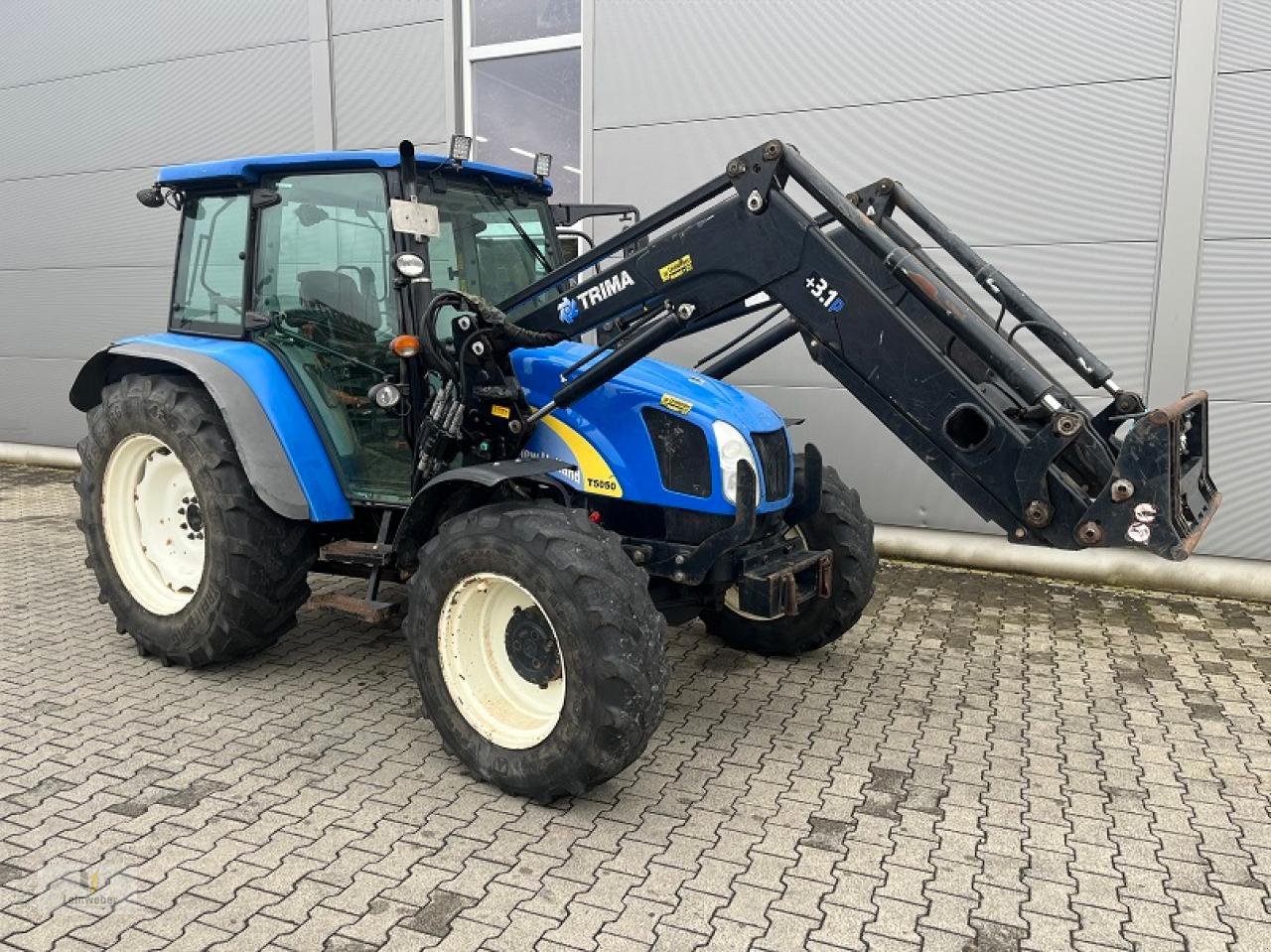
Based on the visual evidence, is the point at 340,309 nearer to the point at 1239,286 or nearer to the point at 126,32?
the point at 1239,286

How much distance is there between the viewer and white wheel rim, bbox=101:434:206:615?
4613 millimetres

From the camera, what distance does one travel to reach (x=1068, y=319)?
6.43m

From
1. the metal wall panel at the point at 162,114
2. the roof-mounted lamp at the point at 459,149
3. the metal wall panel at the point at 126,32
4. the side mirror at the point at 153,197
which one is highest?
the metal wall panel at the point at 126,32

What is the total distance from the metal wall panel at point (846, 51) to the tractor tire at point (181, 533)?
439 centimetres

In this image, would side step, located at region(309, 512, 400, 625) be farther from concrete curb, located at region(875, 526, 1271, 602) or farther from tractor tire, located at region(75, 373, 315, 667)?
concrete curb, located at region(875, 526, 1271, 602)

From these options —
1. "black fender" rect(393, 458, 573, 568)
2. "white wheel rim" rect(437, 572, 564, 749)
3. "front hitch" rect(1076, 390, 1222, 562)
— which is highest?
"front hitch" rect(1076, 390, 1222, 562)

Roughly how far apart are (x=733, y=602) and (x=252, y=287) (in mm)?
2639

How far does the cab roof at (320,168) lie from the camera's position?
4027 millimetres

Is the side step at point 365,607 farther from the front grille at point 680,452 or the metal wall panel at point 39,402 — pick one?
the metal wall panel at point 39,402

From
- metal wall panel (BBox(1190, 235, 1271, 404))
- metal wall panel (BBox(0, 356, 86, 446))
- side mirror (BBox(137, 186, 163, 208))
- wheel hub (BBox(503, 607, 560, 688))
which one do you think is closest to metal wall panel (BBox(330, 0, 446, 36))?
side mirror (BBox(137, 186, 163, 208))

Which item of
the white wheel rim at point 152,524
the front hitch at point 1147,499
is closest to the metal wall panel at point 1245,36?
the front hitch at point 1147,499

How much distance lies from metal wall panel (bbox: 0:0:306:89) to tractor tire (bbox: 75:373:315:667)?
5.49 metres

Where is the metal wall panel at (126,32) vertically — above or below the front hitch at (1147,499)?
above

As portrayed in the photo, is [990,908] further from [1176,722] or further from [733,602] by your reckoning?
[1176,722]
